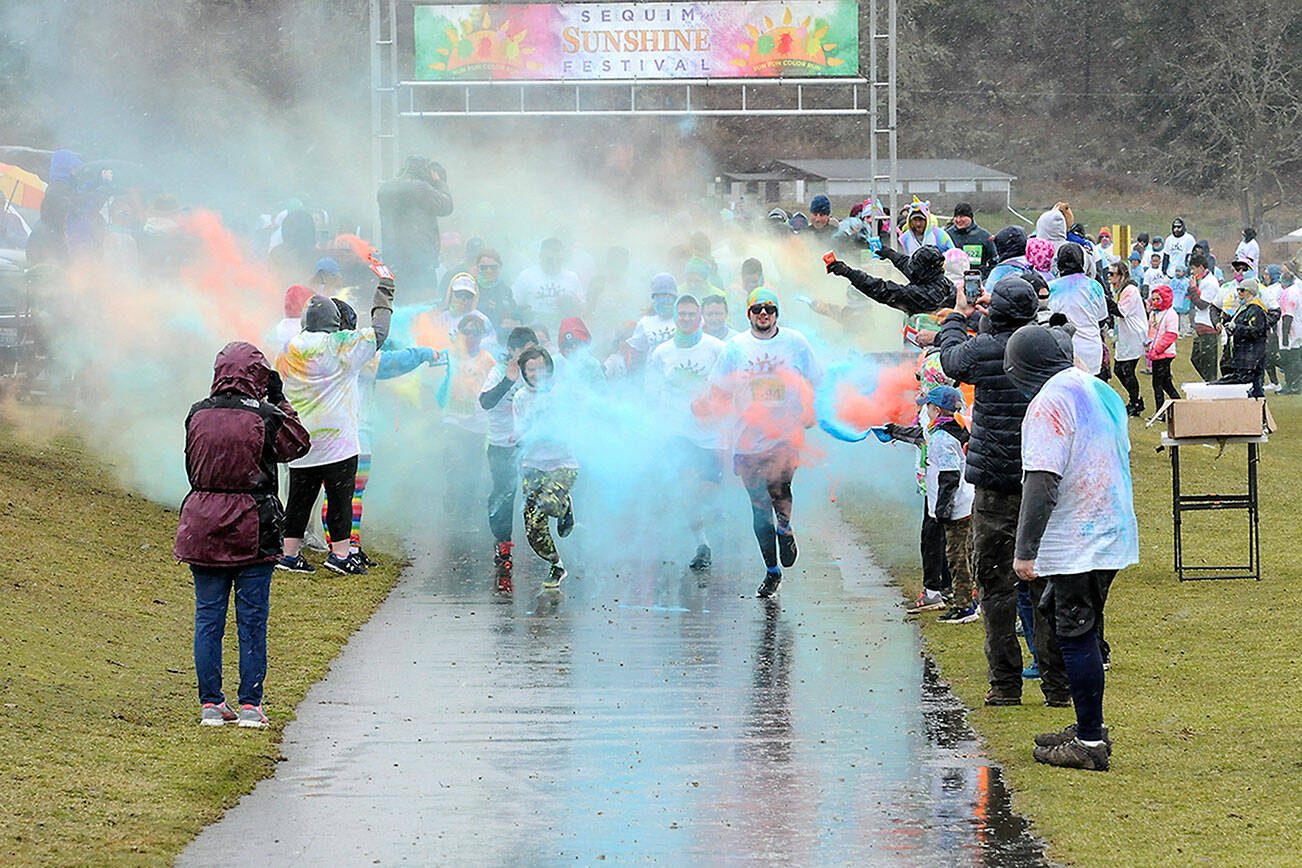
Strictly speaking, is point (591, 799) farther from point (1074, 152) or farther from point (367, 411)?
point (1074, 152)

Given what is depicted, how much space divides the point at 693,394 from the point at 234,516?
5.34 m

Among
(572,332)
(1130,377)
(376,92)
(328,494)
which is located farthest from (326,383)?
(1130,377)

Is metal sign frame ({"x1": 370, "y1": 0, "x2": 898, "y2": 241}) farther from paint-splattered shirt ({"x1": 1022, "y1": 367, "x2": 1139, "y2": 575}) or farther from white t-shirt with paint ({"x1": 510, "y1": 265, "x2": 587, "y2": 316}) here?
paint-splattered shirt ({"x1": 1022, "y1": 367, "x2": 1139, "y2": 575})

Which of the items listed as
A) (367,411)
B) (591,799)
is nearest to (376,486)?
(367,411)

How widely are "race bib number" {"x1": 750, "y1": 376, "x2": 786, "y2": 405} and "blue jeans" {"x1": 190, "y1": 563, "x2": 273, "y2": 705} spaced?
451cm

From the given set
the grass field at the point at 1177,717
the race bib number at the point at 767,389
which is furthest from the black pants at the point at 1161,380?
the race bib number at the point at 767,389

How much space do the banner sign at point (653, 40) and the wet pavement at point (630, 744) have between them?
326 inches

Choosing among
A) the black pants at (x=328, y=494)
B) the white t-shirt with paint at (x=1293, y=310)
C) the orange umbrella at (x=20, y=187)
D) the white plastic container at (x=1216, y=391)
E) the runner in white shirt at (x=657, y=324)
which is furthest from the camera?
the white t-shirt with paint at (x=1293, y=310)

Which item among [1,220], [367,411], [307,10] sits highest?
[307,10]

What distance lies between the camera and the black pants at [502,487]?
1316 cm

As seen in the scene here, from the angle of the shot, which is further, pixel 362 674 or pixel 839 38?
pixel 839 38

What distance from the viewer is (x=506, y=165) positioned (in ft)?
146

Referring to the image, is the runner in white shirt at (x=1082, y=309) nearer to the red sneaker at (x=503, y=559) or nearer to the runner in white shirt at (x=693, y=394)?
the runner in white shirt at (x=693, y=394)

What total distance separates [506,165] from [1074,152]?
3582cm
